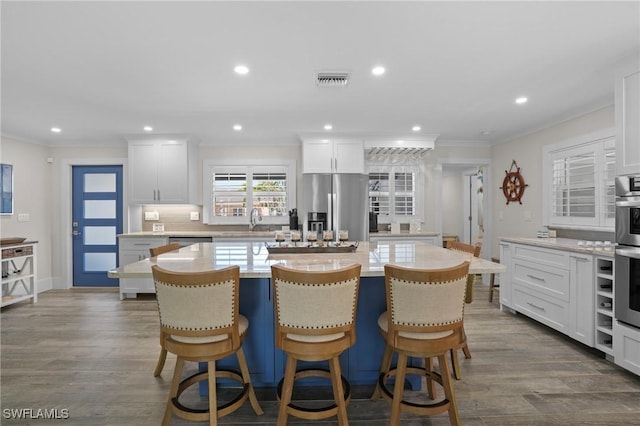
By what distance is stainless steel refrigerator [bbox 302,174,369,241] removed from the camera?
487 cm

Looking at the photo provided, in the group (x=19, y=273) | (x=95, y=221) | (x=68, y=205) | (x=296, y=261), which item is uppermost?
(x=68, y=205)

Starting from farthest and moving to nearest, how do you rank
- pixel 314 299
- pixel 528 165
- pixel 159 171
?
pixel 159 171 → pixel 528 165 → pixel 314 299

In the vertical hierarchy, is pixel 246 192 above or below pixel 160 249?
above

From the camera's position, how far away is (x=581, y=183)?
12.7ft

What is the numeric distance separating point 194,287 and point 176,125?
138 inches

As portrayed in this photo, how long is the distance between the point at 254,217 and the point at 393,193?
238cm

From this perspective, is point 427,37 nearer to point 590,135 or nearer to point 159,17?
point 159,17

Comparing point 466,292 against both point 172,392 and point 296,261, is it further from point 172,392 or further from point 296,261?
point 172,392

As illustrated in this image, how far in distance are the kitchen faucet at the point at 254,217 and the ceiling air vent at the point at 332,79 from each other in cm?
292

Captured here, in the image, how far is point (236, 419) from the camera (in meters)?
2.04

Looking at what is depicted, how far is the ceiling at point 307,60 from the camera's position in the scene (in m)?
1.94

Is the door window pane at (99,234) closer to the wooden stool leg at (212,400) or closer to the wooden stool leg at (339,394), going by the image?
the wooden stool leg at (212,400)

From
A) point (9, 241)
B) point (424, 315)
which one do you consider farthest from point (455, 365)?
point (9, 241)

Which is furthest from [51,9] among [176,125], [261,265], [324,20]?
[176,125]
